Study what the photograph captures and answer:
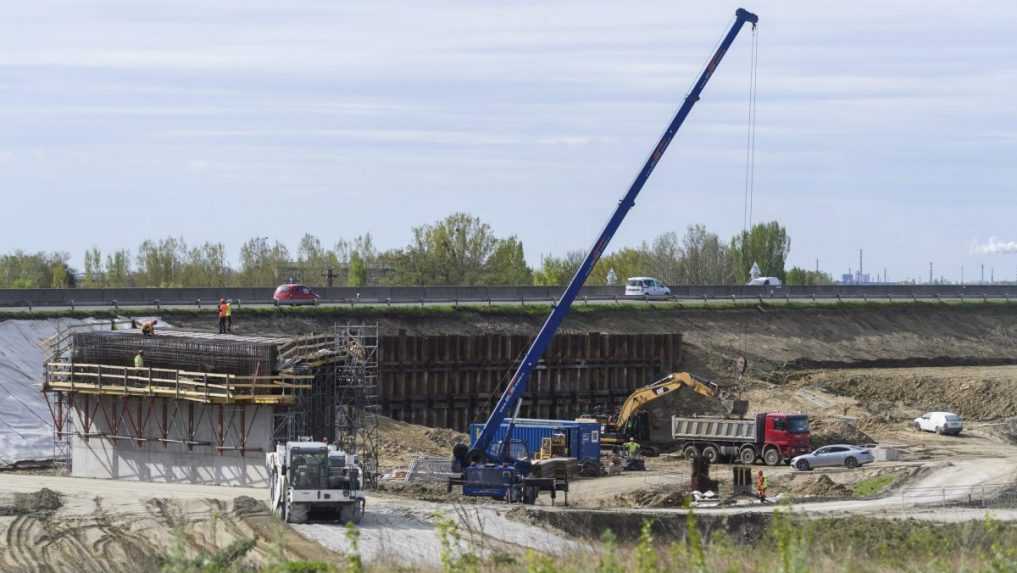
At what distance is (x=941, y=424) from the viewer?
6222 cm

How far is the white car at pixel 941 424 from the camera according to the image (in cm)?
6212

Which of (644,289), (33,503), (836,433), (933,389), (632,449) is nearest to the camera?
(33,503)

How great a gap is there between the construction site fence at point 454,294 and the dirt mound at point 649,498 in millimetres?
30713

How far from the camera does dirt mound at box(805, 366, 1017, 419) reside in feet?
228

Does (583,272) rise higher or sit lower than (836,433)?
higher

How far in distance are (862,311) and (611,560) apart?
252ft

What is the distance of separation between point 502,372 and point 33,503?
99.5 ft

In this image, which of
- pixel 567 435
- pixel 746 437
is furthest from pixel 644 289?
pixel 567 435

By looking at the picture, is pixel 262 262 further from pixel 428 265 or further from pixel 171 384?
pixel 171 384

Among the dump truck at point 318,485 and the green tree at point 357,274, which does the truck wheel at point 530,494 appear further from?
the green tree at point 357,274

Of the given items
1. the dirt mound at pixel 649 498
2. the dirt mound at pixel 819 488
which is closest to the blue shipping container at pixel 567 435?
the dirt mound at pixel 649 498

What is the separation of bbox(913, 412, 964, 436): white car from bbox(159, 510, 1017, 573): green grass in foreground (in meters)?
26.5

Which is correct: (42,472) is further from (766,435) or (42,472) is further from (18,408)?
(766,435)

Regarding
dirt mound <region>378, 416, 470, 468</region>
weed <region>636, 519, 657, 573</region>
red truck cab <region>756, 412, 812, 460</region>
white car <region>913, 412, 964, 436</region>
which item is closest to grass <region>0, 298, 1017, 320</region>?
dirt mound <region>378, 416, 470, 468</region>
